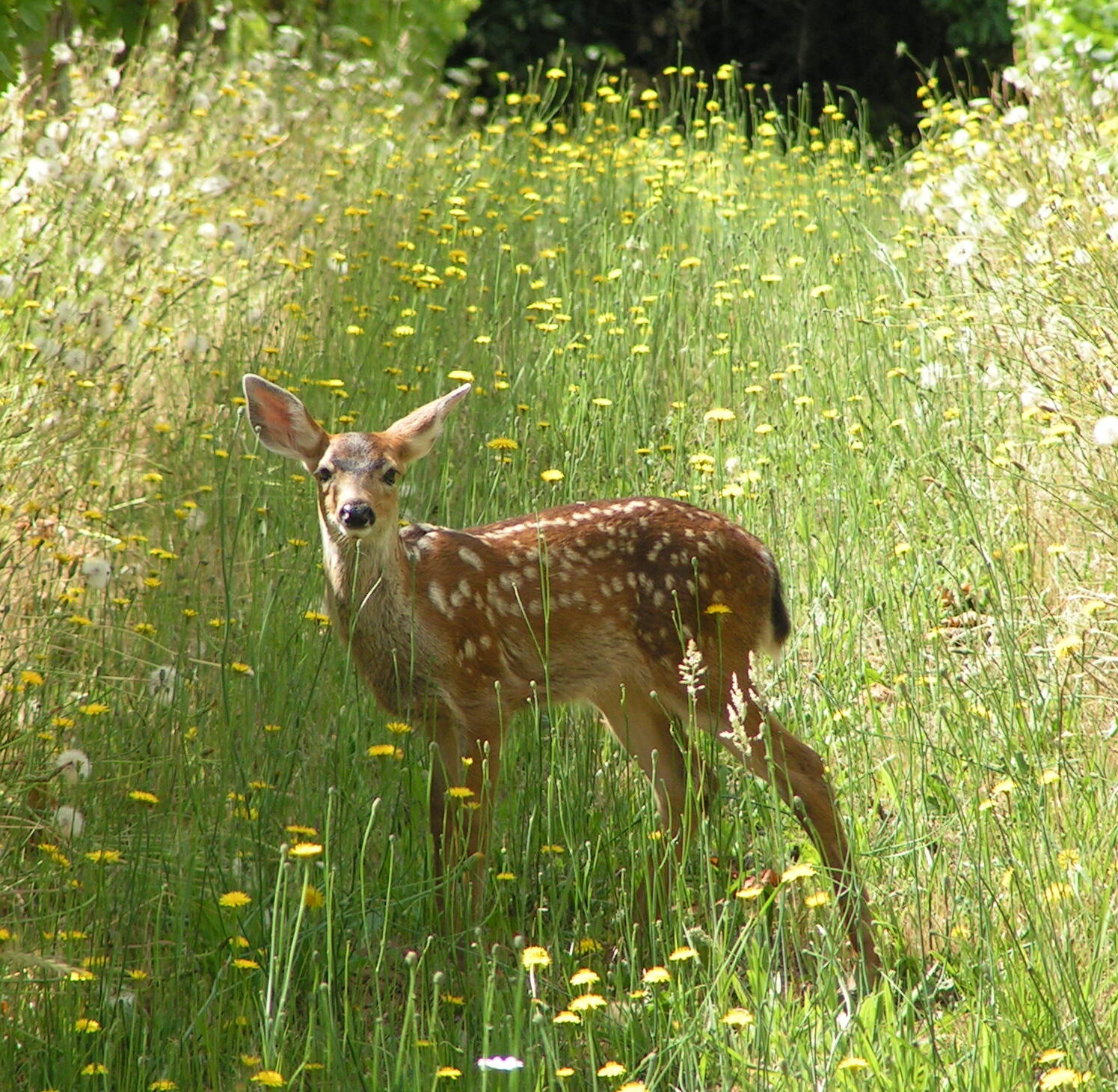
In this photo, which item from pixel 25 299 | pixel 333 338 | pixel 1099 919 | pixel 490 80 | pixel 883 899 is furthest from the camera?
pixel 490 80

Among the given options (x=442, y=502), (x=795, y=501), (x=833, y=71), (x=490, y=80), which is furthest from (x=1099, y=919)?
(x=833, y=71)

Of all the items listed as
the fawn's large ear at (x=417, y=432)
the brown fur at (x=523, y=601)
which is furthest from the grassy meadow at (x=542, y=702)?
the fawn's large ear at (x=417, y=432)

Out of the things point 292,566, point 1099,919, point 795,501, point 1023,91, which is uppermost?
point 1023,91

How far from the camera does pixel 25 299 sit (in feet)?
18.0

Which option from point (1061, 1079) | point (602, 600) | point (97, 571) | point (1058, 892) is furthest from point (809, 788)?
point (97, 571)

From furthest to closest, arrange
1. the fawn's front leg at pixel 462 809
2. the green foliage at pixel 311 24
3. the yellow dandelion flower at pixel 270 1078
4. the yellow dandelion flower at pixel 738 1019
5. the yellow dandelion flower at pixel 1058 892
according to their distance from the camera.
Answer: the green foliage at pixel 311 24 → the fawn's front leg at pixel 462 809 → the yellow dandelion flower at pixel 1058 892 → the yellow dandelion flower at pixel 738 1019 → the yellow dandelion flower at pixel 270 1078

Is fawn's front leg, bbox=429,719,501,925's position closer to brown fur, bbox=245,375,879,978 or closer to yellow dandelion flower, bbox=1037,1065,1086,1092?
brown fur, bbox=245,375,879,978

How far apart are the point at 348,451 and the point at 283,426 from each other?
11.2 inches

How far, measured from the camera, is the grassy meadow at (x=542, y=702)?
10.5ft

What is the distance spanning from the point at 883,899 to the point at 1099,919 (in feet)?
2.10

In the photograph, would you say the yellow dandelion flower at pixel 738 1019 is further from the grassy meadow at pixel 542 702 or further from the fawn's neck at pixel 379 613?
the fawn's neck at pixel 379 613

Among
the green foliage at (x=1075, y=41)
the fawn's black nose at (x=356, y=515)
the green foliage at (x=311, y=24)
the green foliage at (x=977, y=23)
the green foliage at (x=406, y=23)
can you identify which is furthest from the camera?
the green foliage at (x=977, y=23)

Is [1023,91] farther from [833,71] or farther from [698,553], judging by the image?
[698,553]

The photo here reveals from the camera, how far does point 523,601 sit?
15.0ft
